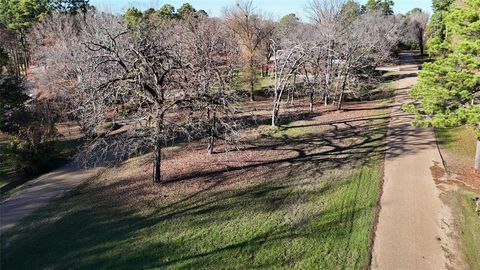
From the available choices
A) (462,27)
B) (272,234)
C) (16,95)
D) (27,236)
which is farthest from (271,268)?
(16,95)

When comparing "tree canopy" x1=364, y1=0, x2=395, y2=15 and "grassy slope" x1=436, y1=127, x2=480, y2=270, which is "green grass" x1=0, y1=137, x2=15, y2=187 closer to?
"grassy slope" x1=436, y1=127, x2=480, y2=270

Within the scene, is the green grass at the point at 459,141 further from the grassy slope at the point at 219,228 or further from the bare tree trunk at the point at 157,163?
the bare tree trunk at the point at 157,163

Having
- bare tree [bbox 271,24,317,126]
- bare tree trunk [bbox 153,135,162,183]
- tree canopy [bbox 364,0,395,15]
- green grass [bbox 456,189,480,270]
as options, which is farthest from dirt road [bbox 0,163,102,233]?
tree canopy [bbox 364,0,395,15]

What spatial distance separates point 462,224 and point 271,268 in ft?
20.3

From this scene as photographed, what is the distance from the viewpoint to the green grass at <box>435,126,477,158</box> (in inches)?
658

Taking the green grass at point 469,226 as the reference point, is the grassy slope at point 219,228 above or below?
above

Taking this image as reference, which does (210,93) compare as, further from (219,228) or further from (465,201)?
(465,201)

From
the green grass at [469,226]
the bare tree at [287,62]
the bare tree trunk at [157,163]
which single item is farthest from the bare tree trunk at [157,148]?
the green grass at [469,226]

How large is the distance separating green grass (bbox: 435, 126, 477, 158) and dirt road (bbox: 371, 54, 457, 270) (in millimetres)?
646

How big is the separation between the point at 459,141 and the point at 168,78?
47.8 feet

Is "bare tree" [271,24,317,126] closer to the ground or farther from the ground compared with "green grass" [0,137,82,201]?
farther from the ground

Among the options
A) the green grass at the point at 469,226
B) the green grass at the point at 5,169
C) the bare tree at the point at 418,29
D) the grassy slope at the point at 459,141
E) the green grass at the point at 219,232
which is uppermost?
the bare tree at the point at 418,29

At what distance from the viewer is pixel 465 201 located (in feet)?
39.7

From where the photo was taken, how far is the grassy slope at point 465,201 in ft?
31.2
